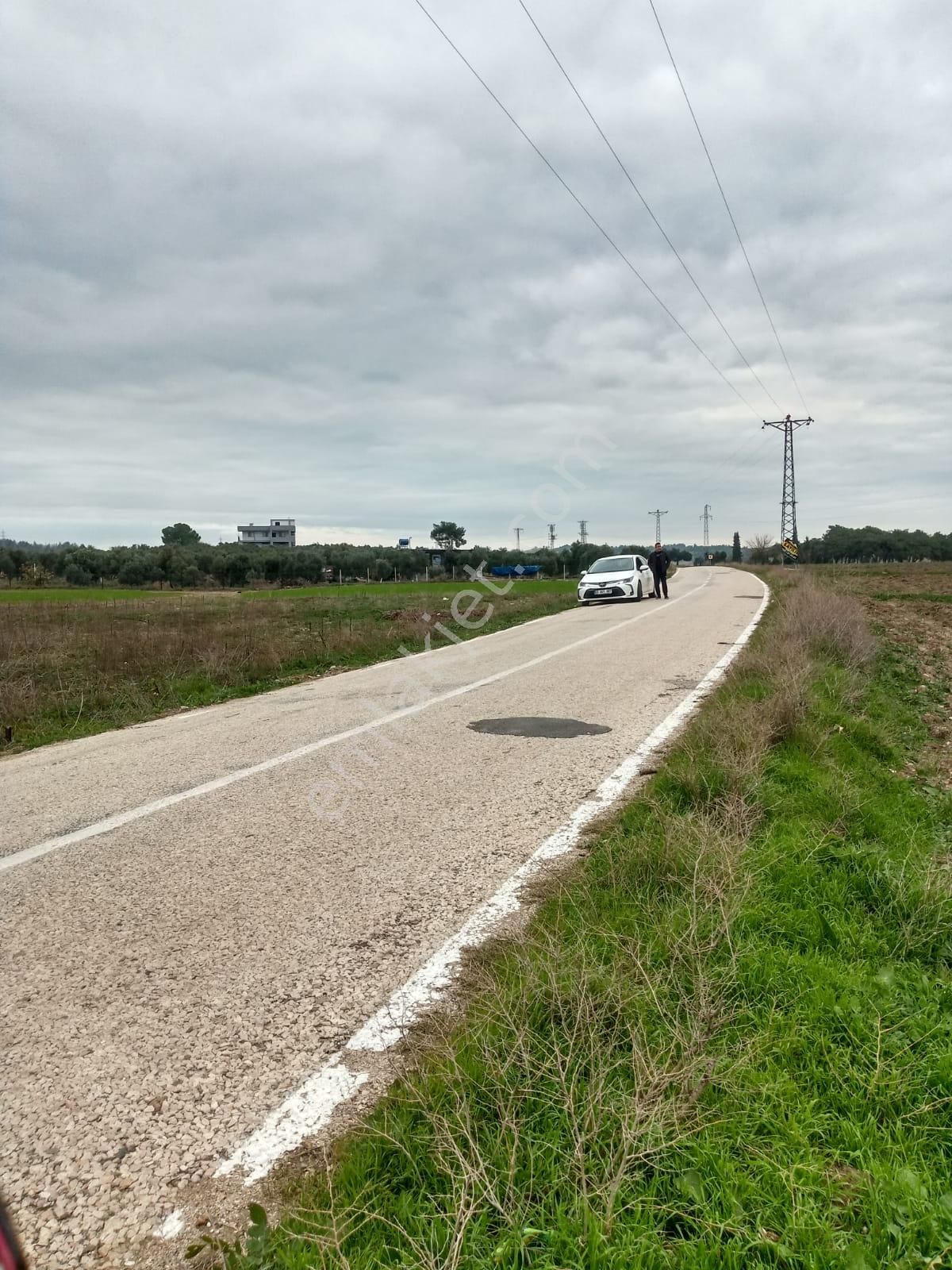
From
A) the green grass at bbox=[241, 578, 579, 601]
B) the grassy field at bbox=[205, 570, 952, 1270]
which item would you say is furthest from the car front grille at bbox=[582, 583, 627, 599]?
the grassy field at bbox=[205, 570, 952, 1270]

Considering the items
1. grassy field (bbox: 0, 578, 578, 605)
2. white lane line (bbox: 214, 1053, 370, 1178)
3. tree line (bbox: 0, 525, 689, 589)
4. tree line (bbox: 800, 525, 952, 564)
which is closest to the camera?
white lane line (bbox: 214, 1053, 370, 1178)

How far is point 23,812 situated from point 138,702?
17.1 feet

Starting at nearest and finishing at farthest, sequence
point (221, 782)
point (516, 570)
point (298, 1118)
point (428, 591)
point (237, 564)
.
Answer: point (298, 1118) → point (221, 782) → point (428, 591) → point (516, 570) → point (237, 564)

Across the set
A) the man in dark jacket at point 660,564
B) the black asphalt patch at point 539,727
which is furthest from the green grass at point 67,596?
the black asphalt patch at point 539,727

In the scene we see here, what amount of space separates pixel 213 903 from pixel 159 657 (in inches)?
409

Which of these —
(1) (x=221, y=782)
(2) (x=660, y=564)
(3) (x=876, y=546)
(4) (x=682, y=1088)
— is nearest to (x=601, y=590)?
(2) (x=660, y=564)

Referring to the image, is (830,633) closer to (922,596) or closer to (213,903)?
(213,903)

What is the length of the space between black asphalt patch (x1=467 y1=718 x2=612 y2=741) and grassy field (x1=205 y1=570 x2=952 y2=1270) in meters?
3.22

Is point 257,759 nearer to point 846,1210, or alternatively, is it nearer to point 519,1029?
point 519,1029

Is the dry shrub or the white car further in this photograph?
the white car

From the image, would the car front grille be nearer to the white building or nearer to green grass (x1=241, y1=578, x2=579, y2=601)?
green grass (x1=241, y1=578, x2=579, y2=601)

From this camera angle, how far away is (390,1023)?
9.59ft

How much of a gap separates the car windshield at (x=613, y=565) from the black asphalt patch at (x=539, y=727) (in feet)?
66.3

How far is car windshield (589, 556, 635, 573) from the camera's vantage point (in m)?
28.1
